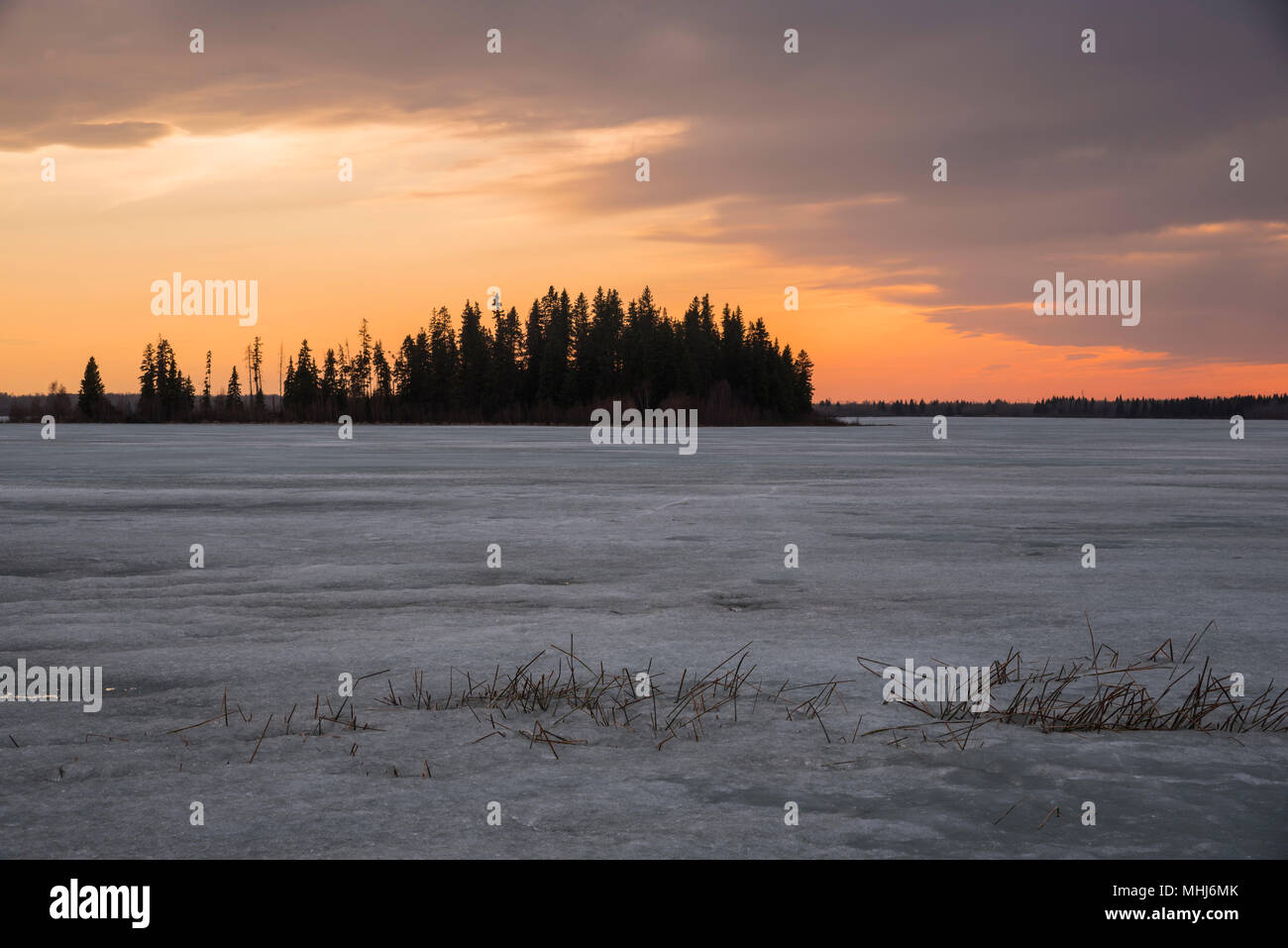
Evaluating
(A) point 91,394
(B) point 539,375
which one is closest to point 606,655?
(B) point 539,375

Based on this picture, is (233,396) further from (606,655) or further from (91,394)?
(606,655)

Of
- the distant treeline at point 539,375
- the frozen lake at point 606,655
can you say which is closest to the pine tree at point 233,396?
the distant treeline at point 539,375

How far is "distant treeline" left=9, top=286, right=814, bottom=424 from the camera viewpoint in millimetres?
128750

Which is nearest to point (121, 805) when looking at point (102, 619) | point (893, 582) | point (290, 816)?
point (290, 816)

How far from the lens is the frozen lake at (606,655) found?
4012 mm

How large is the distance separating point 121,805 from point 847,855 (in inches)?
108

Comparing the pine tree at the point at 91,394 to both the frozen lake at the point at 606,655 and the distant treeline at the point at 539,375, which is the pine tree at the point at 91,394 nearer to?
the distant treeline at the point at 539,375

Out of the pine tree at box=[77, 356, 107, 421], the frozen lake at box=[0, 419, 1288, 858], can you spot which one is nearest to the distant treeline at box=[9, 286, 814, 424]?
the pine tree at box=[77, 356, 107, 421]

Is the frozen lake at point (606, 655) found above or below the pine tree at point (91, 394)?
below

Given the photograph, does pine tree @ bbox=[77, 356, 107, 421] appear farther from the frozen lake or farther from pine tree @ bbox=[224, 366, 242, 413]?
the frozen lake

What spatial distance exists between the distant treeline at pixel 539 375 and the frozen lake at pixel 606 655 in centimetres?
10632

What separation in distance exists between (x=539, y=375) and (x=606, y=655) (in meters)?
129

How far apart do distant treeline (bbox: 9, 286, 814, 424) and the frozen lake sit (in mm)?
106320
